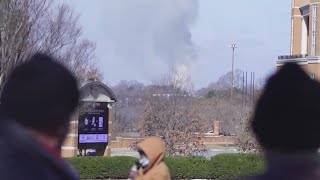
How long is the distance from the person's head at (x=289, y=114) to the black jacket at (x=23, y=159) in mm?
730

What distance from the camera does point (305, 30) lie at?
6188 centimetres

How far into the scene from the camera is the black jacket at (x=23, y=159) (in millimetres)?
2215

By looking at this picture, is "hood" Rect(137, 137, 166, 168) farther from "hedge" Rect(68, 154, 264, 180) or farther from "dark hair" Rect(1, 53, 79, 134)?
"hedge" Rect(68, 154, 264, 180)

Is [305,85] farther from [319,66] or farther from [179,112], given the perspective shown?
[319,66]

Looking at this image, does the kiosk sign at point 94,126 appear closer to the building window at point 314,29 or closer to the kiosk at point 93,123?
the kiosk at point 93,123

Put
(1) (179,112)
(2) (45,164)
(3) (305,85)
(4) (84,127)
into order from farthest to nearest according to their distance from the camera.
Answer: (1) (179,112) < (4) (84,127) < (3) (305,85) < (2) (45,164)

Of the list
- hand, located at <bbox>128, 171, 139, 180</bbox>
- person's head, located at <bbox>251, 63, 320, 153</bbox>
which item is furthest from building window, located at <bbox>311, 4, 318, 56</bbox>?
person's head, located at <bbox>251, 63, 320, 153</bbox>

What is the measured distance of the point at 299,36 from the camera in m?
61.7

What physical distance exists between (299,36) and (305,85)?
60466 mm

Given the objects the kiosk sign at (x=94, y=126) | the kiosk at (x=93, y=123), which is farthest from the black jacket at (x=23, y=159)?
the kiosk sign at (x=94, y=126)

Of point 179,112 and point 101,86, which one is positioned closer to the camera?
point 101,86

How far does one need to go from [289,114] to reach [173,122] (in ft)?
115

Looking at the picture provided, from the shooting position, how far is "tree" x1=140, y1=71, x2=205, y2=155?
115 feet

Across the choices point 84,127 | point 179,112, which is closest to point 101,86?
point 84,127
